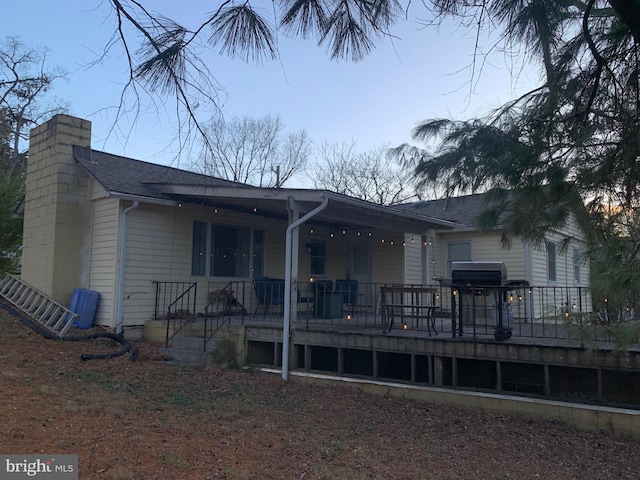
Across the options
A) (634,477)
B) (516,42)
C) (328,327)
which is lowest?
(634,477)

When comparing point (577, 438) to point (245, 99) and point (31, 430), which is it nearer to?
point (245, 99)

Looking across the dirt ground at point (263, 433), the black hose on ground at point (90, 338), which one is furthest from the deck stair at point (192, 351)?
the dirt ground at point (263, 433)

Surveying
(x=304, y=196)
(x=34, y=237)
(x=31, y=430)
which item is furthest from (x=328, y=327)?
(x=34, y=237)

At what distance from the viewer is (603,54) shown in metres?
3.69

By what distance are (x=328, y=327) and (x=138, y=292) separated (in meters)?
3.89

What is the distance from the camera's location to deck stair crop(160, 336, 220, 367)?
7.91m

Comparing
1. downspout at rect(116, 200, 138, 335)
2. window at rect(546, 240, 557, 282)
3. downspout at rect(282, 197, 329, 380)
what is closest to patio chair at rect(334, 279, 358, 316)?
downspout at rect(282, 197, 329, 380)

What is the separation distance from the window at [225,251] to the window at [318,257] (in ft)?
4.76

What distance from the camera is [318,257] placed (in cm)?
1263

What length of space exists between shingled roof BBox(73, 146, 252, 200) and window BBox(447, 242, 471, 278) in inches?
271

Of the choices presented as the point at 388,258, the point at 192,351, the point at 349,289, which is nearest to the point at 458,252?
the point at 388,258

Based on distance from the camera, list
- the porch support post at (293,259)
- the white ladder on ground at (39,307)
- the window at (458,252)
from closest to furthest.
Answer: the porch support post at (293,259) < the white ladder on ground at (39,307) < the window at (458,252)

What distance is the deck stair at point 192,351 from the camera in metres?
7.91

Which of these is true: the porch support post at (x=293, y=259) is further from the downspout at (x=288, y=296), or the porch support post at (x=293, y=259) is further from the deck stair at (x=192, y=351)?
the deck stair at (x=192, y=351)
